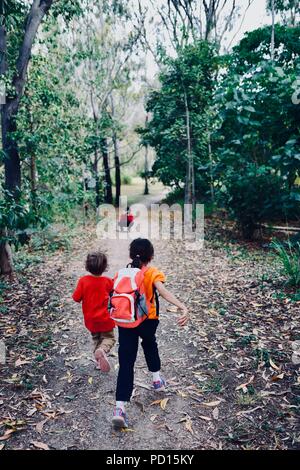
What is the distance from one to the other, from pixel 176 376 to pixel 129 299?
155 cm

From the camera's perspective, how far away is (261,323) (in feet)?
16.9

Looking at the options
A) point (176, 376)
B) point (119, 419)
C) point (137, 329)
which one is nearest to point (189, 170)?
point (176, 376)

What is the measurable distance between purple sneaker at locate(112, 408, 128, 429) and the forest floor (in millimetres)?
82

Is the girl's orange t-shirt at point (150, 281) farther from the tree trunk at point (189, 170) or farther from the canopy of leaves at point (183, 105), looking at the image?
the tree trunk at point (189, 170)

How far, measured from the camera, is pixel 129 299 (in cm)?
302

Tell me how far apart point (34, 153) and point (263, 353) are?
295 inches

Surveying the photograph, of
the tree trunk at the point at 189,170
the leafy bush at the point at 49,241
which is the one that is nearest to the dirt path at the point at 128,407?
the leafy bush at the point at 49,241

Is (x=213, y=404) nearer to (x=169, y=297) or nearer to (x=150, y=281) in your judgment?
(x=169, y=297)

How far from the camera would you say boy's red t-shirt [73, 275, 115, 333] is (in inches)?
143

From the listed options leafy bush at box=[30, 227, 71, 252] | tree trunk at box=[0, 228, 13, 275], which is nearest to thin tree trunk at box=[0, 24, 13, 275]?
tree trunk at box=[0, 228, 13, 275]

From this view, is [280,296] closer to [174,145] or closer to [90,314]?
[90,314]

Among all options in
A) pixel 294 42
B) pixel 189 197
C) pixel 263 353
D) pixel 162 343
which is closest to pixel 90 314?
pixel 162 343
